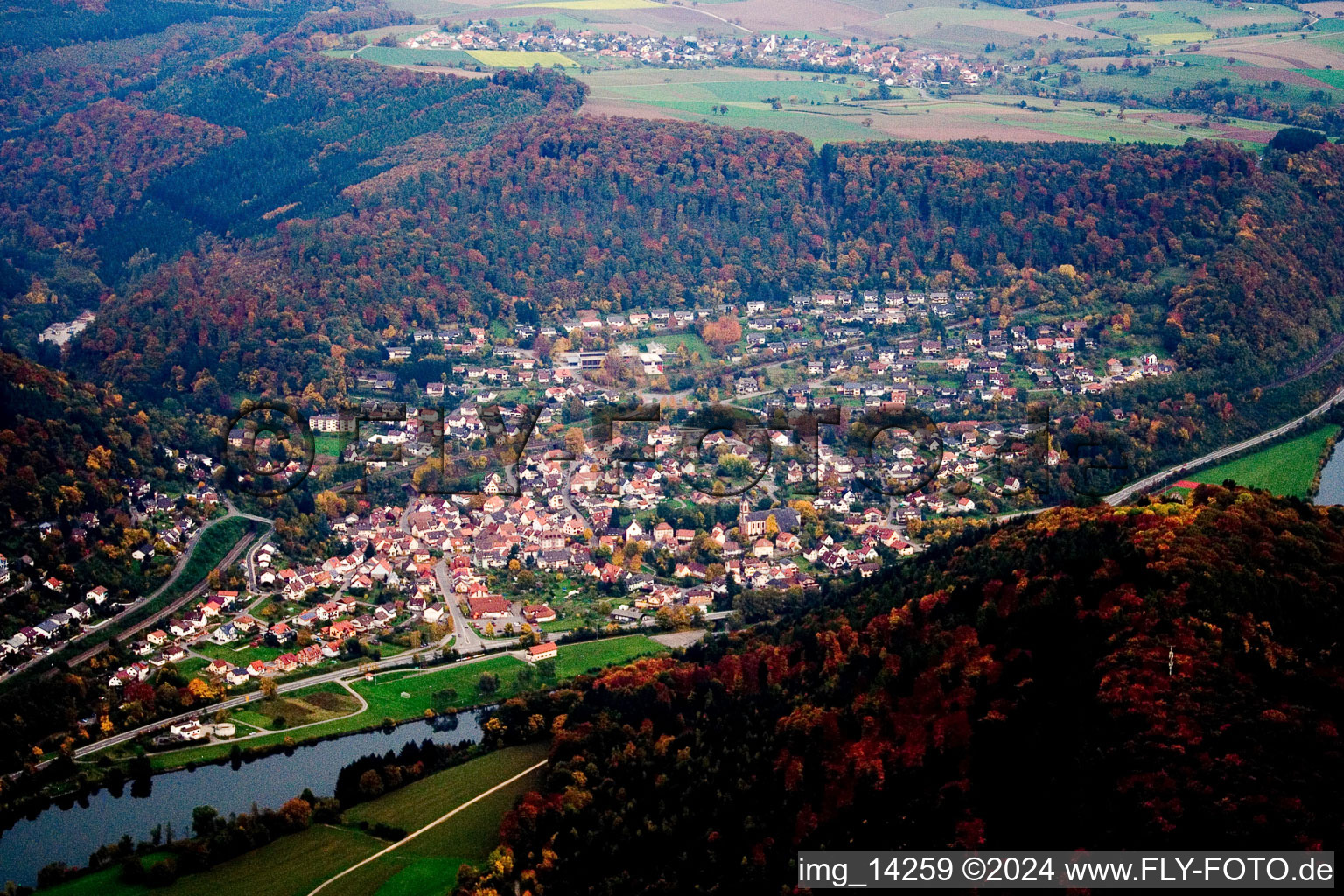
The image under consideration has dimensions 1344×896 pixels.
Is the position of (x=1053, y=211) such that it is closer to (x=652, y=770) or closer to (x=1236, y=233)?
(x=1236, y=233)

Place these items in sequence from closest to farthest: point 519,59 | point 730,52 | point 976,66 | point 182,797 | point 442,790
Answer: point 442,790 → point 182,797 → point 519,59 → point 976,66 → point 730,52

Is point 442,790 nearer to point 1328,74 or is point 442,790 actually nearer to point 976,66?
point 1328,74

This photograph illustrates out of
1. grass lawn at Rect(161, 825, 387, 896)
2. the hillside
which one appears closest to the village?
the hillside

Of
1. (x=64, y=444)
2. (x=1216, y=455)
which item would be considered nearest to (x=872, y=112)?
(x=1216, y=455)

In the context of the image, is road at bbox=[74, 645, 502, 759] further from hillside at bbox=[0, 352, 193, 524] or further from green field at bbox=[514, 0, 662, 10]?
green field at bbox=[514, 0, 662, 10]

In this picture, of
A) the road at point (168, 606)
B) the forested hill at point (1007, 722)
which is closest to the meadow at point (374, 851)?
the forested hill at point (1007, 722)

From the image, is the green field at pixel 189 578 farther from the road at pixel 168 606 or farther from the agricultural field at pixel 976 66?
the agricultural field at pixel 976 66
